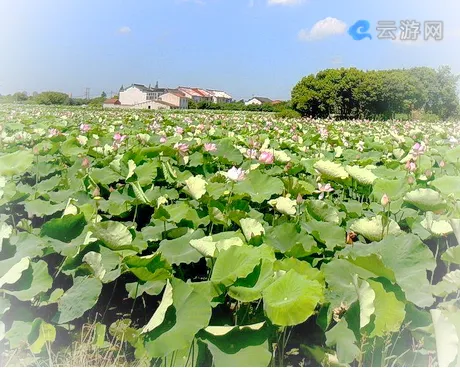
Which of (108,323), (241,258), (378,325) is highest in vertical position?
(241,258)

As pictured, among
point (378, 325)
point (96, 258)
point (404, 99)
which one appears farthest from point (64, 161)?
point (404, 99)

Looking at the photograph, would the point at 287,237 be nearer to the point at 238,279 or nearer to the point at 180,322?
the point at 238,279

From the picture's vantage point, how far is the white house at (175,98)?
2079 inches

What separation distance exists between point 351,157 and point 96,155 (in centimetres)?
149

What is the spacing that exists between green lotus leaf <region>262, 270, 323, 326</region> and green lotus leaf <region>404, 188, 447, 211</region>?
77 cm

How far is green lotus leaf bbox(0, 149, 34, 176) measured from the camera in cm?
184

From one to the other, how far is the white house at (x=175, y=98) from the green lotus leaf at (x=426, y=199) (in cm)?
5190

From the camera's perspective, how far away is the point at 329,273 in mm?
1092

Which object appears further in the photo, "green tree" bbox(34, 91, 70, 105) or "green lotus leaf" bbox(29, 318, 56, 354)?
"green tree" bbox(34, 91, 70, 105)

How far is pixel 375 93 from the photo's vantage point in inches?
1111

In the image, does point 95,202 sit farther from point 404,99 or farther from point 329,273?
point 404,99

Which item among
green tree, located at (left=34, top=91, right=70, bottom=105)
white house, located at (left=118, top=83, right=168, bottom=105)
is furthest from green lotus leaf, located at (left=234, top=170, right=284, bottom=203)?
white house, located at (left=118, top=83, right=168, bottom=105)

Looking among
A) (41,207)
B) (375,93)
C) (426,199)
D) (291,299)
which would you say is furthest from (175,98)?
(291,299)

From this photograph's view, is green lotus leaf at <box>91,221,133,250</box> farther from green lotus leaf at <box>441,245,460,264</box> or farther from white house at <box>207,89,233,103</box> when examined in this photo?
white house at <box>207,89,233,103</box>
